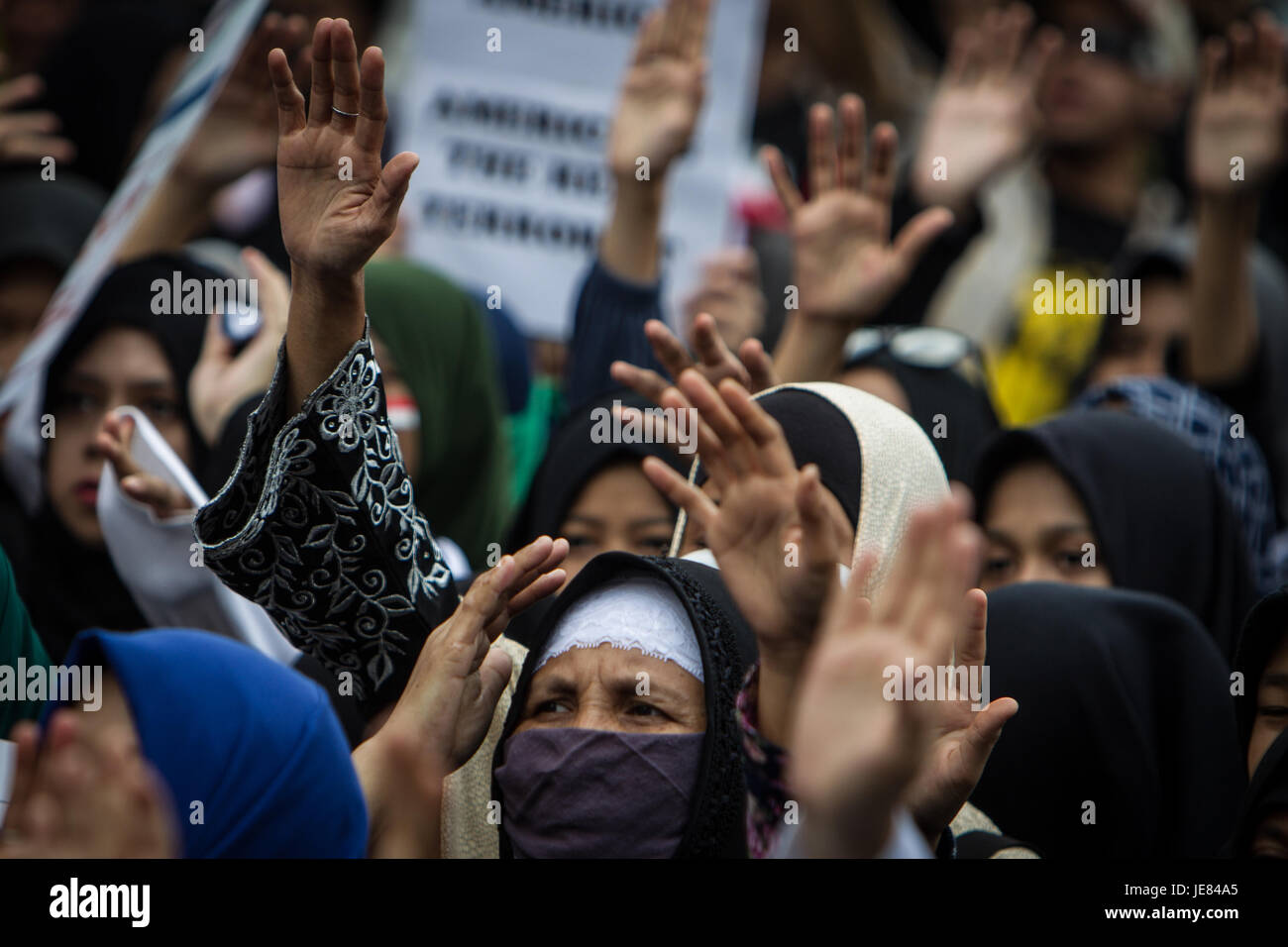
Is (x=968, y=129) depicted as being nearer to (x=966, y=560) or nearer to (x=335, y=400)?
(x=335, y=400)

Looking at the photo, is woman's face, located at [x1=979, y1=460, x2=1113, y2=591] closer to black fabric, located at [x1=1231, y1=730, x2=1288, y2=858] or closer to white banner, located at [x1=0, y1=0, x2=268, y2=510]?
black fabric, located at [x1=1231, y1=730, x2=1288, y2=858]

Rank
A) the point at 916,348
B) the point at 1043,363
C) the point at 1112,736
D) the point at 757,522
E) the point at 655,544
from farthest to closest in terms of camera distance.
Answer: the point at 1043,363 → the point at 916,348 → the point at 655,544 → the point at 1112,736 → the point at 757,522

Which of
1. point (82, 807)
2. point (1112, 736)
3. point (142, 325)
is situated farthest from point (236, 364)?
point (82, 807)

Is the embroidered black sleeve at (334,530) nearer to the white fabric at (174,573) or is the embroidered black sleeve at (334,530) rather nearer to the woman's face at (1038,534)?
the white fabric at (174,573)

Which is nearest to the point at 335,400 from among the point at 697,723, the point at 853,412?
the point at 697,723

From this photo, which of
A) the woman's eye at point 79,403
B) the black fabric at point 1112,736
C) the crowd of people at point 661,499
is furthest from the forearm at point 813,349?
the woman's eye at point 79,403

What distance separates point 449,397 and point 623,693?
1.75 meters

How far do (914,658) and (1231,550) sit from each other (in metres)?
2.04

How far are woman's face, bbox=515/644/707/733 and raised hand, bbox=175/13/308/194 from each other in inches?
81.4

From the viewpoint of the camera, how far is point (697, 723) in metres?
2.15

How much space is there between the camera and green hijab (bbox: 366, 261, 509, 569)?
3703 millimetres

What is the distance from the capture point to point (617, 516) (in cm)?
312

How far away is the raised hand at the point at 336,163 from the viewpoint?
6.83 feet

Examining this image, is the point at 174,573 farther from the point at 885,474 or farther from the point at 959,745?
the point at 959,745
